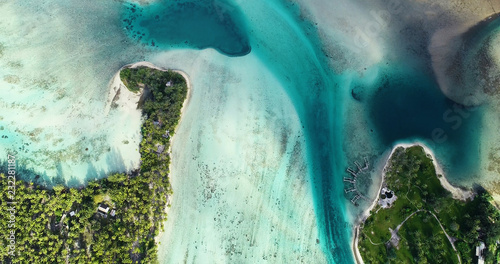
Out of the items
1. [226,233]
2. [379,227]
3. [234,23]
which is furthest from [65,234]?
[379,227]

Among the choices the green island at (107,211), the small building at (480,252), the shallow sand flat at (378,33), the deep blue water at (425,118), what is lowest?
the green island at (107,211)

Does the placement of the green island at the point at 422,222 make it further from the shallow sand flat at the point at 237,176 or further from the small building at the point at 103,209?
the small building at the point at 103,209

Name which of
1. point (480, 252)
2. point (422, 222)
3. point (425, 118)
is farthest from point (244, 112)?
point (480, 252)

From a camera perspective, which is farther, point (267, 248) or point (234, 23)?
point (234, 23)

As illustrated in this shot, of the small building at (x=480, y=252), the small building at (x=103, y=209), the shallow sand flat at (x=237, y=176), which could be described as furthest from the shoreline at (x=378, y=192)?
the small building at (x=103, y=209)

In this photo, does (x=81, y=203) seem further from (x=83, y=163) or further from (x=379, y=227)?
(x=379, y=227)
